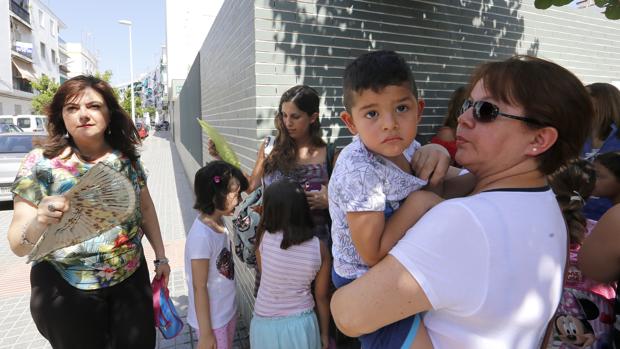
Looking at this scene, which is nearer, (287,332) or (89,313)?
(89,313)

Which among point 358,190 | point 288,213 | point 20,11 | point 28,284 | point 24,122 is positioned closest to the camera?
point 358,190

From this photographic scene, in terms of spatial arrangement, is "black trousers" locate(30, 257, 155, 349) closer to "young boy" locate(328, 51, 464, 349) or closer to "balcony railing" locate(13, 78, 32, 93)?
"young boy" locate(328, 51, 464, 349)

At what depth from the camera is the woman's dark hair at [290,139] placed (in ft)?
9.01

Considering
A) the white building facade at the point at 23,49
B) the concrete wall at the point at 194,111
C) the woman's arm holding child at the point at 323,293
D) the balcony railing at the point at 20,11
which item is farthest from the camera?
the balcony railing at the point at 20,11

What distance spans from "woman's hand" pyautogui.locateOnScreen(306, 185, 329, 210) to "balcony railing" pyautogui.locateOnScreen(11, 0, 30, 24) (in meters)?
48.0

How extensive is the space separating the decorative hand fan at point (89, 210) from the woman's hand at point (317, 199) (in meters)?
1.10

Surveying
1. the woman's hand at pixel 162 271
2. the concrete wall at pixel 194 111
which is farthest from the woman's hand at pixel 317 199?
the concrete wall at pixel 194 111

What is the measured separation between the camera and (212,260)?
8.63ft

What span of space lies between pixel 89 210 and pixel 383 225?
159 cm

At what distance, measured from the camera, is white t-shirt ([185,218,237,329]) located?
8.48 feet

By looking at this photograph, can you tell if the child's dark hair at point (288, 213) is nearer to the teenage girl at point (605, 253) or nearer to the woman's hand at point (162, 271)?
the woman's hand at point (162, 271)

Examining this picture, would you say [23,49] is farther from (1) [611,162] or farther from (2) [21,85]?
(1) [611,162]

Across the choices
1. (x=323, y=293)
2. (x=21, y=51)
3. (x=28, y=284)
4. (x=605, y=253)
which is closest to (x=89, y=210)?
(x=323, y=293)

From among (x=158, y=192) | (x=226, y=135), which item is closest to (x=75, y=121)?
(x=226, y=135)
